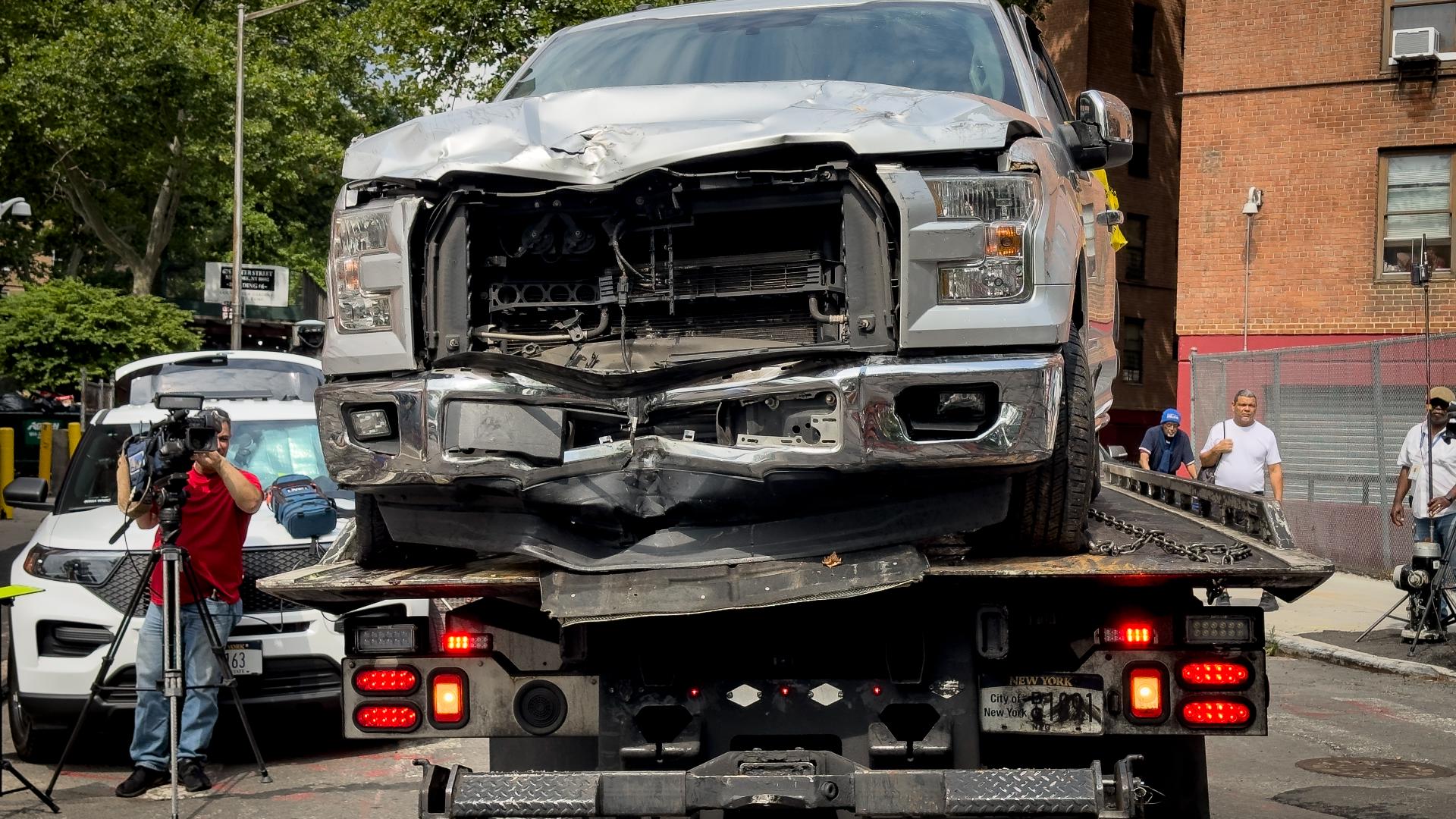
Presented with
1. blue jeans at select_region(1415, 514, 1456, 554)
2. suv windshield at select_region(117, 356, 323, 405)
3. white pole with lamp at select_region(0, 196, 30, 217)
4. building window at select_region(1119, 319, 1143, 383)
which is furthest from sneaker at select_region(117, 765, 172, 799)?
building window at select_region(1119, 319, 1143, 383)

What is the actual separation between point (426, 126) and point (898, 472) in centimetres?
162

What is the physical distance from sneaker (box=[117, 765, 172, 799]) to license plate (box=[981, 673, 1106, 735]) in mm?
4380

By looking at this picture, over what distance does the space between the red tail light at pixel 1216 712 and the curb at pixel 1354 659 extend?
261 inches

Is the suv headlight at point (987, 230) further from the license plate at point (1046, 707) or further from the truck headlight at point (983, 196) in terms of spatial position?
the license plate at point (1046, 707)

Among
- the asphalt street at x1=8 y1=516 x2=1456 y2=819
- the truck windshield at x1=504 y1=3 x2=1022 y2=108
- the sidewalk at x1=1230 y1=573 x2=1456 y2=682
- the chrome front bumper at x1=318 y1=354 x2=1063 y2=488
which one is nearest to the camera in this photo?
the chrome front bumper at x1=318 y1=354 x2=1063 y2=488

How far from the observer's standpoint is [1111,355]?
7.32 meters

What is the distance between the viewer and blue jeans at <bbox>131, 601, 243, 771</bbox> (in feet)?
24.2

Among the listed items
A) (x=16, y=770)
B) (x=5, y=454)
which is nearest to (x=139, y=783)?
(x=16, y=770)

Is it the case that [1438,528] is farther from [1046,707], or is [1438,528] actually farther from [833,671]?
[833,671]

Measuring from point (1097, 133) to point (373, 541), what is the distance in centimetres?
273

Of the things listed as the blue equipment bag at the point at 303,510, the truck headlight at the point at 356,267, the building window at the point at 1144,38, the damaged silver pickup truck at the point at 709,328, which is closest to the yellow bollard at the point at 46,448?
the blue equipment bag at the point at 303,510

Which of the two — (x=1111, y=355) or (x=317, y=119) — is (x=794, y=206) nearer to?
(x=1111, y=355)

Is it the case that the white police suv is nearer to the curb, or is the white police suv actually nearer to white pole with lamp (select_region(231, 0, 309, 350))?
the curb

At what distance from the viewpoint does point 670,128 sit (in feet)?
14.3
